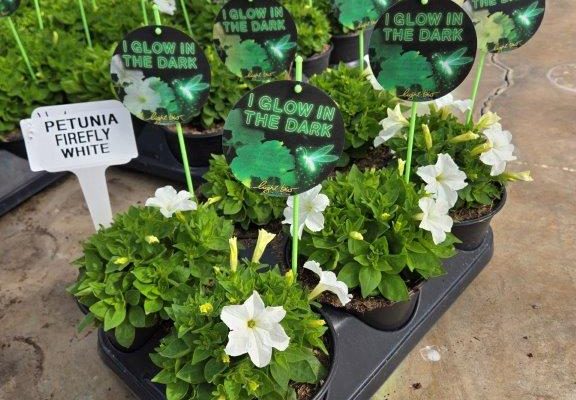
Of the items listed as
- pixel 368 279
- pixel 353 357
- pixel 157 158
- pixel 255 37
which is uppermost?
pixel 255 37

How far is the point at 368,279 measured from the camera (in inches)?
67.8

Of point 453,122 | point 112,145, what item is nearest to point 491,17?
point 453,122

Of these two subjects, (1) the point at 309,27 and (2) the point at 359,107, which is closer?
(2) the point at 359,107

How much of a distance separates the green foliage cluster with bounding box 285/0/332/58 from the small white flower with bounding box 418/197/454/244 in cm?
218

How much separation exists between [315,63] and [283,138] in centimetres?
236

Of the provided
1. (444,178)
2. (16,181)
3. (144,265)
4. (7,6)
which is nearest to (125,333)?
(144,265)

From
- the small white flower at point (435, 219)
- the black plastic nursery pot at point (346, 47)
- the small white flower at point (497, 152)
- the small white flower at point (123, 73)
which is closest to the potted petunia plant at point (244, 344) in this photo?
the small white flower at point (435, 219)

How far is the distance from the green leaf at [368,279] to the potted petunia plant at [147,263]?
0.48 metres

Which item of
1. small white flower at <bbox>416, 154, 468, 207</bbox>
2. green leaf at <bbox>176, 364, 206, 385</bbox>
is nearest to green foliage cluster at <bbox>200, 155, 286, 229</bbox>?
small white flower at <bbox>416, 154, 468, 207</bbox>

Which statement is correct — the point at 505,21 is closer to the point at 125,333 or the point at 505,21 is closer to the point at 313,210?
the point at 313,210

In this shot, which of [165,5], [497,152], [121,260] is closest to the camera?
[121,260]

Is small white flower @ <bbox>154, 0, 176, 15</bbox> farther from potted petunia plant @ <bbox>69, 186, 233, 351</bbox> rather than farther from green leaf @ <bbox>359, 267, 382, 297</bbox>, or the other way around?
green leaf @ <bbox>359, 267, 382, 297</bbox>

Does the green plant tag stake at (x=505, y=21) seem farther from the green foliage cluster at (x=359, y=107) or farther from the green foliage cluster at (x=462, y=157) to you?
the green foliage cluster at (x=359, y=107)

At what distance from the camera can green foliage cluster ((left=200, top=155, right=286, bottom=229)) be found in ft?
7.09
